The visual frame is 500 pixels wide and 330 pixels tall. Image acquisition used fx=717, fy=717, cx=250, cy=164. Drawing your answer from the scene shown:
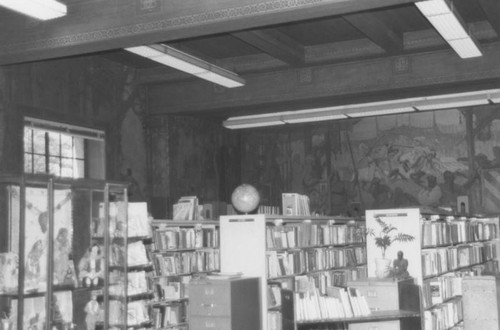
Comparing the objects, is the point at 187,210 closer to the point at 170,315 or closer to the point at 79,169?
the point at 170,315

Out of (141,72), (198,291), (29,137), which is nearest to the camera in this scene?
(198,291)

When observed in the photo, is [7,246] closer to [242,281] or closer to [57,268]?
[57,268]

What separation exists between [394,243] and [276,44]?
407cm

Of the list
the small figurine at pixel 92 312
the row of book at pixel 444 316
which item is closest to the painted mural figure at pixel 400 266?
the row of book at pixel 444 316

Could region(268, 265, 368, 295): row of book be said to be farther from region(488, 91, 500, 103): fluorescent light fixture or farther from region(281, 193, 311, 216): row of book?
region(488, 91, 500, 103): fluorescent light fixture

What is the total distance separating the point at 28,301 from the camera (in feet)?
24.5

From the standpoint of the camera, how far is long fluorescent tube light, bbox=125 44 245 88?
10719mm

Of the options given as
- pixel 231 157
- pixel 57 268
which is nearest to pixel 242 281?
pixel 57 268

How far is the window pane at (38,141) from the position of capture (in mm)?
12305

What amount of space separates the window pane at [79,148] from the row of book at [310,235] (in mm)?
4104

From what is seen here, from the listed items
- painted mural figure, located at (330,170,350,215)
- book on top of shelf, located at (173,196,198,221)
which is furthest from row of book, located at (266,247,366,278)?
→ painted mural figure, located at (330,170,350,215)

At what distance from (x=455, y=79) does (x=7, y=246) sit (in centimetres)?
850

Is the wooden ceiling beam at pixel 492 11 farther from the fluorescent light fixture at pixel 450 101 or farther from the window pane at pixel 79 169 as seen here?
the window pane at pixel 79 169

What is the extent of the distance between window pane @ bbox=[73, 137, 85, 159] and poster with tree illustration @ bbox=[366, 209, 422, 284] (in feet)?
18.2
